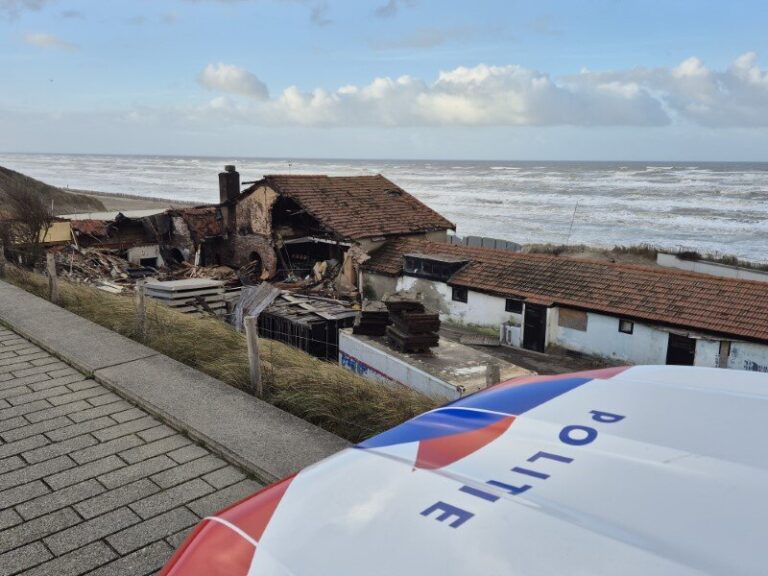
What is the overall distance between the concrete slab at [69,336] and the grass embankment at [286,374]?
0.35 metres

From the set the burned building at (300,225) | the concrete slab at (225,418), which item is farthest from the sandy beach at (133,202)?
the concrete slab at (225,418)

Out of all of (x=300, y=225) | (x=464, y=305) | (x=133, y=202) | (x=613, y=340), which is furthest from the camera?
(x=133, y=202)

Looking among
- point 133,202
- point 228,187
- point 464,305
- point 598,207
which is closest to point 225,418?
point 464,305

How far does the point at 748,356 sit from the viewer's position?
15.5m

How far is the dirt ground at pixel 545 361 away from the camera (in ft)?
56.4

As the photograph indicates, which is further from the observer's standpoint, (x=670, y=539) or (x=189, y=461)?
(x=189, y=461)

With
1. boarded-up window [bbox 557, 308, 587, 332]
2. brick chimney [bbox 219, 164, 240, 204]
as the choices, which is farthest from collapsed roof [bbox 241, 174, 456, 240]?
boarded-up window [bbox 557, 308, 587, 332]

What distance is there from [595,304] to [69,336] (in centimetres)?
1401

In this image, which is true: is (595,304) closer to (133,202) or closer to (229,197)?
(229,197)

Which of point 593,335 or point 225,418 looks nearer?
point 225,418

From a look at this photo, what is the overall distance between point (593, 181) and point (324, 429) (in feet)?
338

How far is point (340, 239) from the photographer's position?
24234 mm

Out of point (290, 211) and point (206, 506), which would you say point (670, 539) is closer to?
point (206, 506)

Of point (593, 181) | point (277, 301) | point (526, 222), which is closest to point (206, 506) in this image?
point (277, 301)
